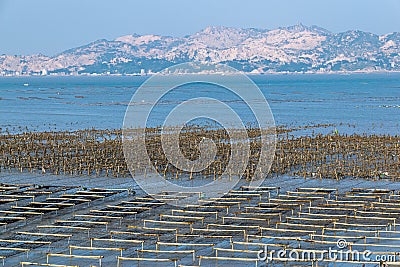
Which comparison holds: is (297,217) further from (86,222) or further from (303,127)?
(303,127)

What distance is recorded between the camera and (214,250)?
15.7 meters

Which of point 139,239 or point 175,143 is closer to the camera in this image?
point 139,239

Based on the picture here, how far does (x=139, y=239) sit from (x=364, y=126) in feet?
120

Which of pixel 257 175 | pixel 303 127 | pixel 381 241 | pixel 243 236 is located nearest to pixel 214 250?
pixel 243 236

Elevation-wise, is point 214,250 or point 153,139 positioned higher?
point 153,139

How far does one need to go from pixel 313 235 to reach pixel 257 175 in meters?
10.8

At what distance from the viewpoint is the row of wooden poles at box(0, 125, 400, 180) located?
28.5 m

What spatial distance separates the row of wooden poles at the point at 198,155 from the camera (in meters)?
28.5

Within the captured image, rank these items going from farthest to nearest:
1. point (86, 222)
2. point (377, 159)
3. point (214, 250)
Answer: point (377, 159) < point (86, 222) < point (214, 250)

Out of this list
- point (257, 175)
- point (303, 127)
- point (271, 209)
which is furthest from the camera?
point (303, 127)

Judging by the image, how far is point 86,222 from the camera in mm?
18453

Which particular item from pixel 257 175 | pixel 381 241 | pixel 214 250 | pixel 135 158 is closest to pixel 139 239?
pixel 214 250

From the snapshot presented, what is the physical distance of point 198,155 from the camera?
3291cm

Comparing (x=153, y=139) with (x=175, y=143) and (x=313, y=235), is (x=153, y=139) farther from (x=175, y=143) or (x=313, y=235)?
(x=313, y=235)
